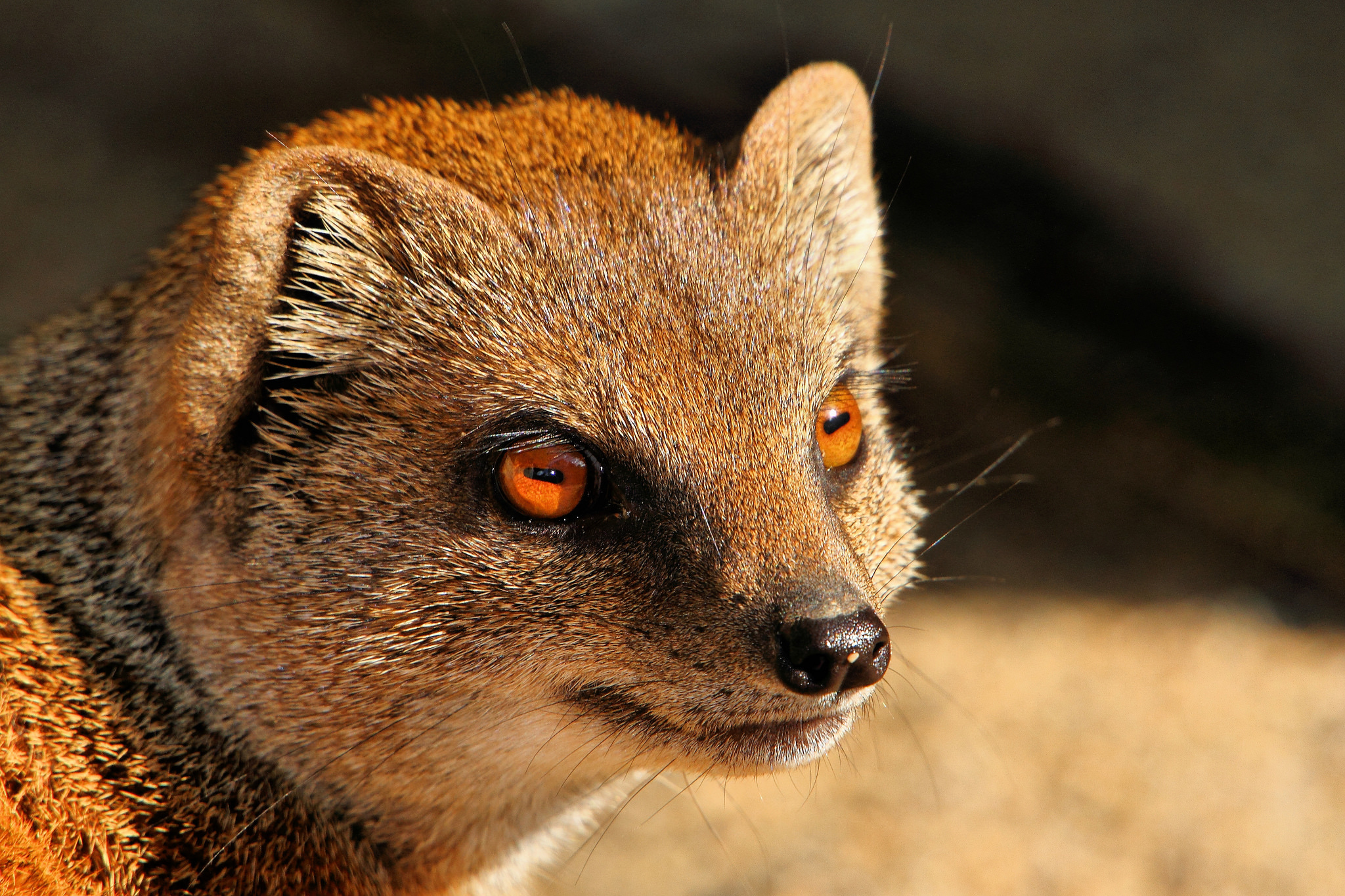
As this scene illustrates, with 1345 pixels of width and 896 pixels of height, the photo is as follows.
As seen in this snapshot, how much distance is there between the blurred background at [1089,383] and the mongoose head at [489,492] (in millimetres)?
2601

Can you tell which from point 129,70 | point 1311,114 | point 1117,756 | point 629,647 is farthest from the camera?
point 129,70

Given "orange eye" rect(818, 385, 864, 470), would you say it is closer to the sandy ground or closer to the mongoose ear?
the mongoose ear

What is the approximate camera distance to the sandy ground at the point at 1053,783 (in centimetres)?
533

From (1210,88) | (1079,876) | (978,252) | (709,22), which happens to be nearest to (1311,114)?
(1210,88)

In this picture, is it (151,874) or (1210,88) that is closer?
(151,874)

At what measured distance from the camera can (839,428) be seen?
3463mm

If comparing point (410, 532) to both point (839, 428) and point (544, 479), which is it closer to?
point (544, 479)

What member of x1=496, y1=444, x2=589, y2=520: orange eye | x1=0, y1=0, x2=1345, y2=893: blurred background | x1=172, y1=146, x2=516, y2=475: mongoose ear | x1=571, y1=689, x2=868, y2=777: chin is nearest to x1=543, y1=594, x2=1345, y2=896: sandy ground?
x1=0, y1=0, x2=1345, y2=893: blurred background

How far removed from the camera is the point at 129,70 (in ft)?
32.1

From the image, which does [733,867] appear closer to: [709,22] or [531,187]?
[531,187]

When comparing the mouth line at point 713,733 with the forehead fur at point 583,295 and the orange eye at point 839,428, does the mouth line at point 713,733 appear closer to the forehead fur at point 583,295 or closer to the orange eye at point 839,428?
the forehead fur at point 583,295

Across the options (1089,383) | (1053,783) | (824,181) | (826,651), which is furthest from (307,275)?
(1089,383)

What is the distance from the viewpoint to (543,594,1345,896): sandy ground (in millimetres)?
5332

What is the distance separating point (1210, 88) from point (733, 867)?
5.00 meters
